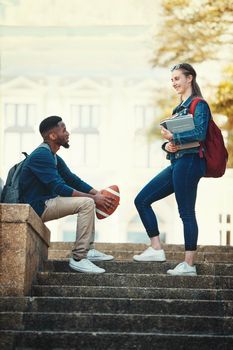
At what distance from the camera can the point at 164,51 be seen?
18.9 meters

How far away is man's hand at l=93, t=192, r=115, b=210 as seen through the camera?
737cm

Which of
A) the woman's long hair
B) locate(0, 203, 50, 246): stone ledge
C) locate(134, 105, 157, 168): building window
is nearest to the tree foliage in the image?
locate(134, 105, 157, 168): building window

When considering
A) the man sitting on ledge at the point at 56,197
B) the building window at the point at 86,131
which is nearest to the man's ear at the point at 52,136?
the man sitting on ledge at the point at 56,197

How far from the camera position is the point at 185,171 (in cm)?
693

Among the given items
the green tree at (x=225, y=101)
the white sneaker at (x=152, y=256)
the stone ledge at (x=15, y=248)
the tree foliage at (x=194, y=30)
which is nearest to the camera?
the stone ledge at (x=15, y=248)

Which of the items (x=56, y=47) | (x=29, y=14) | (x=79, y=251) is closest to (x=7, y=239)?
(x=79, y=251)

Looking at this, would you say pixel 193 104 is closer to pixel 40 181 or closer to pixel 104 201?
pixel 104 201

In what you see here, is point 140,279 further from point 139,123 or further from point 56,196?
point 139,123

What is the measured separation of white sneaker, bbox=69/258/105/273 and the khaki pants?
46mm

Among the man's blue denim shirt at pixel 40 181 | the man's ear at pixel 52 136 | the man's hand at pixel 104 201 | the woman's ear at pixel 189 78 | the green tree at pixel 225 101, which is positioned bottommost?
the man's hand at pixel 104 201

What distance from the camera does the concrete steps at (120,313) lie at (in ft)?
18.6

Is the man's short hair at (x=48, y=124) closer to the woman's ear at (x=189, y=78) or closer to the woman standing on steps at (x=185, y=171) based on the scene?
the woman standing on steps at (x=185, y=171)

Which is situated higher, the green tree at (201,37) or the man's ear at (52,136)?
the green tree at (201,37)

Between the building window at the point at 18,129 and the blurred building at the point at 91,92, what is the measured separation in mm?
32
